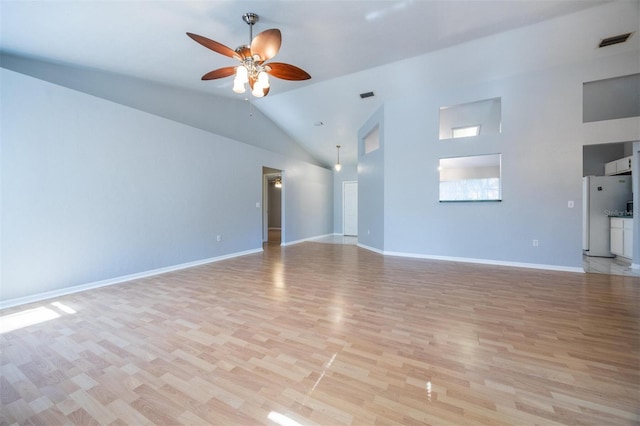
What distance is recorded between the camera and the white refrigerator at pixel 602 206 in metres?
5.00

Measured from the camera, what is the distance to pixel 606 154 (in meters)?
5.73

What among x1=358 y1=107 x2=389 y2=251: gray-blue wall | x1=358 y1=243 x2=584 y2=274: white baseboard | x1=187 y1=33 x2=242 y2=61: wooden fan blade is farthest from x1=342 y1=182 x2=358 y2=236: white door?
x1=187 y1=33 x2=242 y2=61: wooden fan blade

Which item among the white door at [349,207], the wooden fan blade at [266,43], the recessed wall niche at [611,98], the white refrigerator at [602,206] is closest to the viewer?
the wooden fan blade at [266,43]

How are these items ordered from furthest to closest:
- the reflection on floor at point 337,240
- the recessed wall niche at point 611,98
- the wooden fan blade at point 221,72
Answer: the reflection on floor at point 337,240 → the recessed wall niche at point 611,98 → the wooden fan blade at point 221,72

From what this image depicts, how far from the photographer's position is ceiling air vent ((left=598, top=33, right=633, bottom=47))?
3415mm

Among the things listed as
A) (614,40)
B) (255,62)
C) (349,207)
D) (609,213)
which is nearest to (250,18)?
(255,62)

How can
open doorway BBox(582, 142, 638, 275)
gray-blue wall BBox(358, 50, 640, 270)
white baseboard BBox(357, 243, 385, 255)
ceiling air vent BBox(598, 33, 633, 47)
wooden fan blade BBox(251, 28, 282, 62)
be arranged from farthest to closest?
white baseboard BBox(357, 243, 385, 255) < open doorway BBox(582, 142, 638, 275) < gray-blue wall BBox(358, 50, 640, 270) < ceiling air vent BBox(598, 33, 633, 47) < wooden fan blade BBox(251, 28, 282, 62)

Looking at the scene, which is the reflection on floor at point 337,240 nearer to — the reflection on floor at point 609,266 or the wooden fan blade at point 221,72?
the reflection on floor at point 609,266

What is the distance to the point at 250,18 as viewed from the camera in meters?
2.70

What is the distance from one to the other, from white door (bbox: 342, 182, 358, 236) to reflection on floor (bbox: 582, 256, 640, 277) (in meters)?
6.11

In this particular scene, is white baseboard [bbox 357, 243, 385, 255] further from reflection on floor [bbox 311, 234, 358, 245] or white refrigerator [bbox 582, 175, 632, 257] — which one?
white refrigerator [bbox 582, 175, 632, 257]

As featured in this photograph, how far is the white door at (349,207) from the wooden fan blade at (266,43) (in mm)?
7257

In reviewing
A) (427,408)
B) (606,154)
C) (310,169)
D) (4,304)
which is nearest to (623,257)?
(606,154)

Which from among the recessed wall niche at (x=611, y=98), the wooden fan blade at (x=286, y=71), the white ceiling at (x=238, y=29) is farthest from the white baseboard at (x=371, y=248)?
the recessed wall niche at (x=611, y=98)
